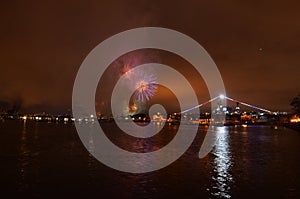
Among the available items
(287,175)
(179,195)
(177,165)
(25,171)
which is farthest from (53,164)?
(287,175)

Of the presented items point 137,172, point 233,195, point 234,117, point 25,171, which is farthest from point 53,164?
point 234,117

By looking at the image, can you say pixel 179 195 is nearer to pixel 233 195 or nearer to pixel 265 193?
pixel 233 195

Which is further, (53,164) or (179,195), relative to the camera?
(53,164)

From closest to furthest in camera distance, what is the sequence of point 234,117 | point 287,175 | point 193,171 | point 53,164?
1. point 287,175
2. point 193,171
3. point 53,164
4. point 234,117

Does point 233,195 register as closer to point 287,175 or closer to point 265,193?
point 265,193

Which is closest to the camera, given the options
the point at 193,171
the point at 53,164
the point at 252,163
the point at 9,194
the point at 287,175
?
the point at 9,194

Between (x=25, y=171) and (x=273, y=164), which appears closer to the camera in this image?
(x=25, y=171)

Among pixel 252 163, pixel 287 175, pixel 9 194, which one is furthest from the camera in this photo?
pixel 252 163

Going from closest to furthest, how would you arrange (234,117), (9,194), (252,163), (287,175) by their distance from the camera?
1. (9,194)
2. (287,175)
3. (252,163)
4. (234,117)
